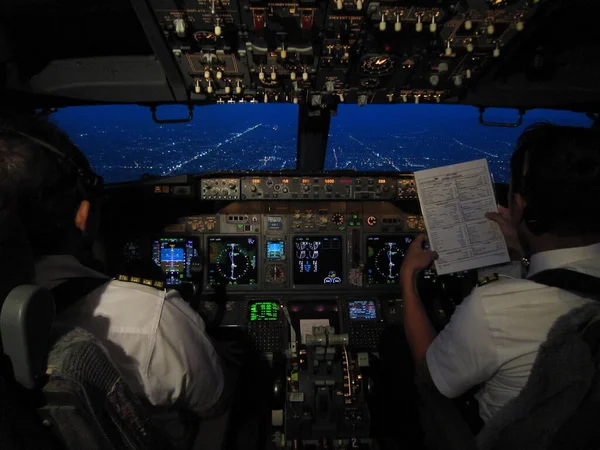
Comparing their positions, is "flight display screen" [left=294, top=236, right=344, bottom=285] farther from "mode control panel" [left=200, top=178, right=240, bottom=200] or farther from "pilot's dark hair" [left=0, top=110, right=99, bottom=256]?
"pilot's dark hair" [left=0, top=110, right=99, bottom=256]

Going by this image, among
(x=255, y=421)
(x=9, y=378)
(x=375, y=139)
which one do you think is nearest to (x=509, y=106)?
(x=255, y=421)

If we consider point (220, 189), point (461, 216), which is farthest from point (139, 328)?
point (220, 189)

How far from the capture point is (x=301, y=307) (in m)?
2.84

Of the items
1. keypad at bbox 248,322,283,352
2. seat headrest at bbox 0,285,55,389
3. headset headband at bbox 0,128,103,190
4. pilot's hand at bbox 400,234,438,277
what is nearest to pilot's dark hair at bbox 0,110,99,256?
headset headband at bbox 0,128,103,190

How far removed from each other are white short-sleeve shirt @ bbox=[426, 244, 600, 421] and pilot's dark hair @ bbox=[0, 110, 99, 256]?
1096 millimetres

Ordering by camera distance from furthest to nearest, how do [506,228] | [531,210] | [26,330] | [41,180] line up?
[506,228]
[531,210]
[41,180]
[26,330]

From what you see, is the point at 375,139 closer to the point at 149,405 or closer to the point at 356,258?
the point at 356,258

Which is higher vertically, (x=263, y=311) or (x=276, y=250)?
(x=276, y=250)

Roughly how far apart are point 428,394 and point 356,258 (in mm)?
1407

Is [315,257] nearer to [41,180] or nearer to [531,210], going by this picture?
[531,210]

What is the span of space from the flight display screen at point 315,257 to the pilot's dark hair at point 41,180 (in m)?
1.83

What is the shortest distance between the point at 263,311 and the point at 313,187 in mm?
898

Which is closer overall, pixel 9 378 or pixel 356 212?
pixel 9 378

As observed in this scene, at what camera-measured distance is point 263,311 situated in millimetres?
2803
